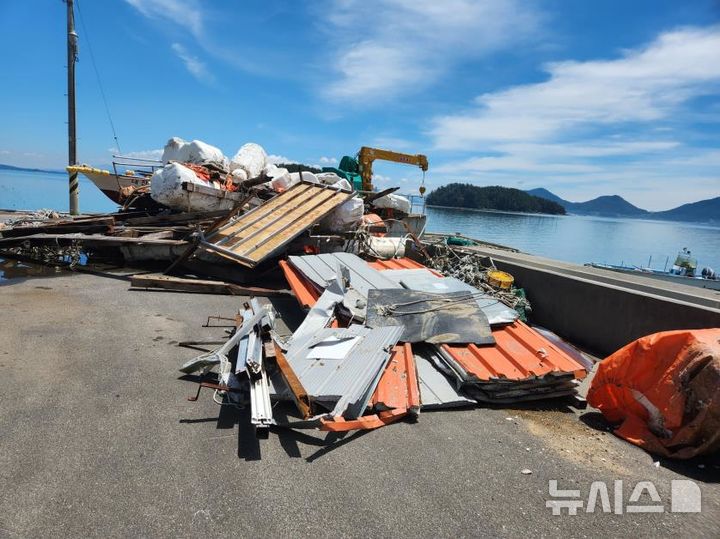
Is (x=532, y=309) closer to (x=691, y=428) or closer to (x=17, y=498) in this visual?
(x=691, y=428)

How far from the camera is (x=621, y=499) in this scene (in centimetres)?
272

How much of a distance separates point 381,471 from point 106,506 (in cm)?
175

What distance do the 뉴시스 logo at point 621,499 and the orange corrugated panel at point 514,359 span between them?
1109 millimetres

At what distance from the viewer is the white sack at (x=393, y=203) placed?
15758 millimetres

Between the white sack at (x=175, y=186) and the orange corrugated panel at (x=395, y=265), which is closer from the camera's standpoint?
the orange corrugated panel at (x=395, y=265)

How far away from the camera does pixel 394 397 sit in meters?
3.61

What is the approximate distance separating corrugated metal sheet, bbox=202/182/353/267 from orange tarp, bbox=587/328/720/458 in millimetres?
5924

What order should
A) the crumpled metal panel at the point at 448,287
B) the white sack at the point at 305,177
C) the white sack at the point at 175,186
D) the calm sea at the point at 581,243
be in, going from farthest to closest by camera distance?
the calm sea at the point at 581,243 → the white sack at the point at 305,177 → the white sack at the point at 175,186 → the crumpled metal panel at the point at 448,287

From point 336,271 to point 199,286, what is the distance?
286 cm

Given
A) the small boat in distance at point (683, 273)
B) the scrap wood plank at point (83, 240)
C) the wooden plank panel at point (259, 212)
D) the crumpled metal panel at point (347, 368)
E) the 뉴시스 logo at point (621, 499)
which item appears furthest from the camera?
the small boat in distance at point (683, 273)

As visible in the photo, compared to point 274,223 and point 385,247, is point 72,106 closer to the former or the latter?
point 274,223

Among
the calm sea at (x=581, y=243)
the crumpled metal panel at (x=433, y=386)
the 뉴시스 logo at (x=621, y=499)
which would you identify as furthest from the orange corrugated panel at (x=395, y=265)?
the calm sea at (x=581, y=243)

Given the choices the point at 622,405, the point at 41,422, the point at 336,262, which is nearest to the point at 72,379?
the point at 41,422

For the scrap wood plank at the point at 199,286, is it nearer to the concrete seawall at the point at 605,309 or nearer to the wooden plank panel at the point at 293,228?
the wooden plank panel at the point at 293,228
